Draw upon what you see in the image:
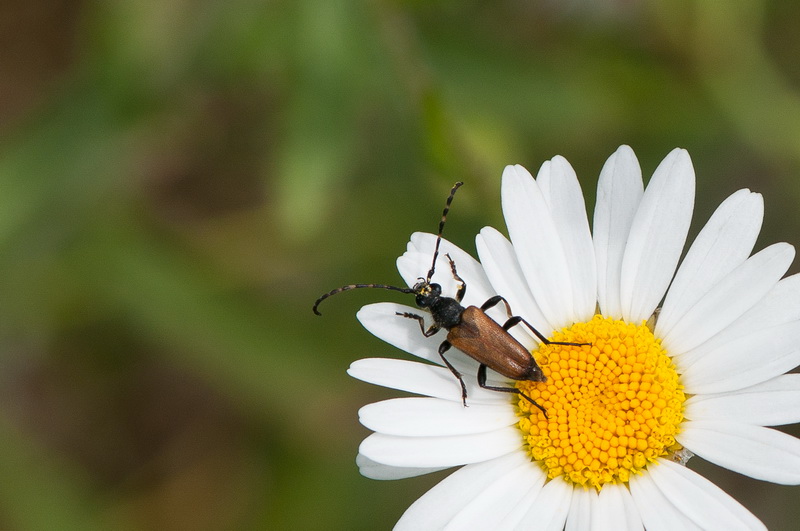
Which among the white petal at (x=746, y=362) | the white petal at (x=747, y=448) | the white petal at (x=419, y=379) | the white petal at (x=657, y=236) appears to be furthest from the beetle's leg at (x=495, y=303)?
the white petal at (x=747, y=448)

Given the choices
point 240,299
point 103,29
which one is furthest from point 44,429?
point 103,29

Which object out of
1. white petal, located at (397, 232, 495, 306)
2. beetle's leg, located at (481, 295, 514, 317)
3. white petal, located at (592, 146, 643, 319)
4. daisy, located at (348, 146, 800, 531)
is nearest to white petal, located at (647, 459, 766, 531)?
daisy, located at (348, 146, 800, 531)

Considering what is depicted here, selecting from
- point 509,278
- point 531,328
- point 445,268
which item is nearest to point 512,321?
point 531,328

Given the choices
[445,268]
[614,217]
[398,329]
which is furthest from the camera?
[445,268]

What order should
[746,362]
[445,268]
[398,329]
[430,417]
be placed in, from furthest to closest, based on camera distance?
[445,268] → [398,329] → [430,417] → [746,362]

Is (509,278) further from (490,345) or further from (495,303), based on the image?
(490,345)

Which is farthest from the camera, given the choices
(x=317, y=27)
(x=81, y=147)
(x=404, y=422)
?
(x=81, y=147)

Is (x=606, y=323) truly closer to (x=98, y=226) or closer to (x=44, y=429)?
(x=98, y=226)
